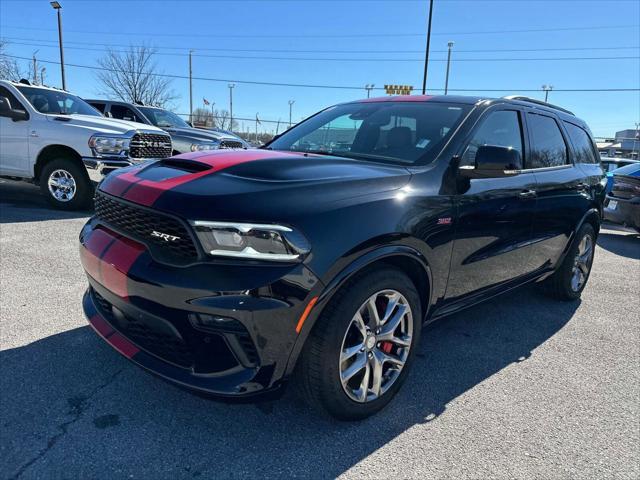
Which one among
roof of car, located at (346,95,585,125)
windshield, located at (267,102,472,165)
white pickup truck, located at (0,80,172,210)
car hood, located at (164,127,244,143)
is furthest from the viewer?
car hood, located at (164,127,244,143)

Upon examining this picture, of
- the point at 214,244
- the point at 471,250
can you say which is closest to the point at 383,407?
the point at 471,250

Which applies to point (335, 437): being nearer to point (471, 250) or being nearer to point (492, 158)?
point (471, 250)

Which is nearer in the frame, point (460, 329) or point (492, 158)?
point (492, 158)

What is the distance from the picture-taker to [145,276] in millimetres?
2031

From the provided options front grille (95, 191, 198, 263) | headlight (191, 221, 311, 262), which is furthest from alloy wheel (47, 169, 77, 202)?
headlight (191, 221, 311, 262)

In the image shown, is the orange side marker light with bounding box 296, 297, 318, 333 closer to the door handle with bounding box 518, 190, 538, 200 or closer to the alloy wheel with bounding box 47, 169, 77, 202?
the door handle with bounding box 518, 190, 538, 200

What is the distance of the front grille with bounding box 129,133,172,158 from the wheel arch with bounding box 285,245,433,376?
592 cm

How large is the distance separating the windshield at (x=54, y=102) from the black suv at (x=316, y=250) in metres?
5.84

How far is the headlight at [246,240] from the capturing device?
195cm

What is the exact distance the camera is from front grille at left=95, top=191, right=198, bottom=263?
2.00 m

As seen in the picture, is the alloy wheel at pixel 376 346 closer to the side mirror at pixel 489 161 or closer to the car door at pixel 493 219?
the car door at pixel 493 219

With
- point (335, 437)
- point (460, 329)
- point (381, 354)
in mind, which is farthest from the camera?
point (460, 329)

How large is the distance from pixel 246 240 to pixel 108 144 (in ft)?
19.3

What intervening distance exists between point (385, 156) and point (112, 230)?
171cm
